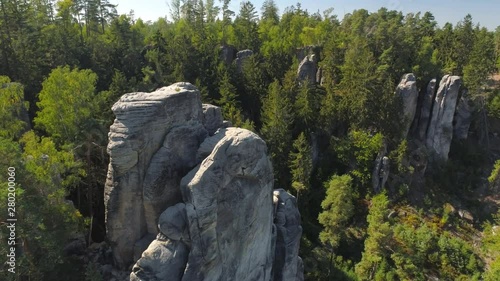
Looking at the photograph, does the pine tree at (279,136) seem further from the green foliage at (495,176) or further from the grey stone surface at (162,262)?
the green foliage at (495,176)

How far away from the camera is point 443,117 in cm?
4503

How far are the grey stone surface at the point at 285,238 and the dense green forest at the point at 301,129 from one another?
8381 mm

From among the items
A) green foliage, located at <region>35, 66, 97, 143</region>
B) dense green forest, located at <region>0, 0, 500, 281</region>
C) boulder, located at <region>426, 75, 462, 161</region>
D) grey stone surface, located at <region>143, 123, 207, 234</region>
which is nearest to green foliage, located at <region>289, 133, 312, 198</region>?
dense green forest, located at <region>0, 0, 500, 281</region>

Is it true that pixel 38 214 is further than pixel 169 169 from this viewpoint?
No

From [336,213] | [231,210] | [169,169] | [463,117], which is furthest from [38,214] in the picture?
[463,117]

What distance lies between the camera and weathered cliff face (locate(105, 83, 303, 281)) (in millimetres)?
16641

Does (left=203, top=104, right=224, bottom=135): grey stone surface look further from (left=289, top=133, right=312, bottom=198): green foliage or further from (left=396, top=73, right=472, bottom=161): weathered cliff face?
(left=396, top=73, right=472, bottom=161): weathered cliff face

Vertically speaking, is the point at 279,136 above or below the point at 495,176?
above

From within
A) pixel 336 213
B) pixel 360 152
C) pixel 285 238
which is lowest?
pixel 336 213

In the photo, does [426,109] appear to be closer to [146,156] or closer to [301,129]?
[301,129]

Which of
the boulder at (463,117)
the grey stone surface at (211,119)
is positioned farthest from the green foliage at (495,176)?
the grey stone surface at (211,119)

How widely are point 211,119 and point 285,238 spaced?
8.65 metres

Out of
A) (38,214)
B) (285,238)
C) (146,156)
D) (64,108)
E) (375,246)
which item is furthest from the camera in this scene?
(375,246)

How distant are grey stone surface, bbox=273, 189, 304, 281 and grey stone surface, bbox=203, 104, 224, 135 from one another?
626 centimetres
